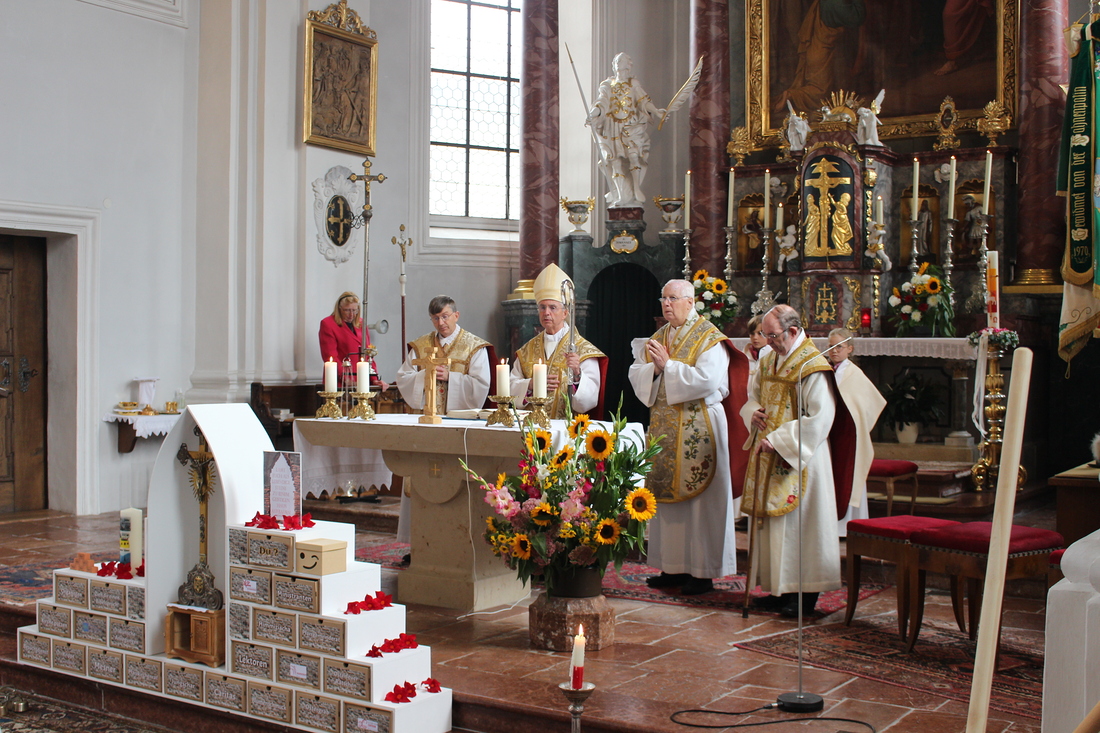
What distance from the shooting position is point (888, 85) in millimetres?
10594

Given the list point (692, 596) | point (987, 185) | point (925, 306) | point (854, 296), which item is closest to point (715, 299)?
point (854, 296)

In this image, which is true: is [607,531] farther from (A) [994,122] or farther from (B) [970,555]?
(A) [994,122]

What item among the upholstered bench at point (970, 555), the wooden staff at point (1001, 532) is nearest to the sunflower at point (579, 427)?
the upholstered bench at point (970, 555)

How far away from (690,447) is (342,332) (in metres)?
4.30

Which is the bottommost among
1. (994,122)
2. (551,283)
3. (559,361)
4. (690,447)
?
(690,447)

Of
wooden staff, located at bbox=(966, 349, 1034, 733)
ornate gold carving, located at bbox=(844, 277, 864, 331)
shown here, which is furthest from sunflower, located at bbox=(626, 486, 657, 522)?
ornate gold carving, located at bbox=(844, 277, 864, 331)

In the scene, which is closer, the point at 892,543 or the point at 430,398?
the point at 892,543

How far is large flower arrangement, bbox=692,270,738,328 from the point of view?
9.83 m

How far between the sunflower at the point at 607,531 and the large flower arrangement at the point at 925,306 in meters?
5.58

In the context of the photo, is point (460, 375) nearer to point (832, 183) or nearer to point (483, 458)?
point (483, 458)

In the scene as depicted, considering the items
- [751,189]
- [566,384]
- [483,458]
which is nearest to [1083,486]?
[566,384]

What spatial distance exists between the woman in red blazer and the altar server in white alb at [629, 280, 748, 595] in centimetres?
376

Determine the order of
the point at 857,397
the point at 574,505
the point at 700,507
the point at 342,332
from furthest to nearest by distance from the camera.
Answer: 1. the point at 342,332
2. the point at 857,397
3. the point at 700,507
4. the point at 574,505

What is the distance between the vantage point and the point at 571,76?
12.4 m
